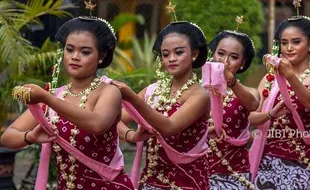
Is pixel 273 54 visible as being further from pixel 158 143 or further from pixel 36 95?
pixel 36 95

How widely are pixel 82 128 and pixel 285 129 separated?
2640mm

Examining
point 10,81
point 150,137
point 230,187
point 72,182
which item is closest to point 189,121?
point 150,137

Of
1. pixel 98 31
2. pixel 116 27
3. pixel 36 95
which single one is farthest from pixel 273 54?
pixel 116 27

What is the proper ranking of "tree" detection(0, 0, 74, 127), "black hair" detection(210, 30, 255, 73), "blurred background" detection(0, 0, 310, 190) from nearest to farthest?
"black hair" detection(210, 30, 255, 73) < "tree" detection(0, 0, 74, 127) < "blurred background" detection(0, 0, 310, 190)

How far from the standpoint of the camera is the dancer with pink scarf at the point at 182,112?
6266mm

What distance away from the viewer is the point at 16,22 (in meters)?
9.38

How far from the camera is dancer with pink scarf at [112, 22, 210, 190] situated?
627 cm

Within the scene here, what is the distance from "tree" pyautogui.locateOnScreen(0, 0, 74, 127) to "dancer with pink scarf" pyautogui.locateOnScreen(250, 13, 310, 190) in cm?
257

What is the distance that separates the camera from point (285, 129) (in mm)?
7551

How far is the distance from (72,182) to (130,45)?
8.08 metres

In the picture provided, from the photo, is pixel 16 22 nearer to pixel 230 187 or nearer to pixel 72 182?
pixel 230 187

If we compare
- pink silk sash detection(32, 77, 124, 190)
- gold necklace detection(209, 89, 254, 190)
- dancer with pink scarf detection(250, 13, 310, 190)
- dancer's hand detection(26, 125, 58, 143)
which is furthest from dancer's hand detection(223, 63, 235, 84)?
dancer's hand detection(26, 125, 58, 143)

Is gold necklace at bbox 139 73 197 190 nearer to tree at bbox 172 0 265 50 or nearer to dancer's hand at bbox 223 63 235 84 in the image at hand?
dancer's hand at bbox 223 63 235 84

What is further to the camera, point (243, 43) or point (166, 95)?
point (243, 43)
